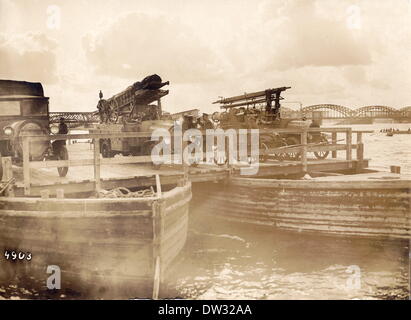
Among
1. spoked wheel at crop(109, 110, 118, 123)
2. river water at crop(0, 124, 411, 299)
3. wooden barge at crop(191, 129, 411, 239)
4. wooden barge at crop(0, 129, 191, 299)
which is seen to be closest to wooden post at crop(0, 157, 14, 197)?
wooden barge at crop(0, 129, 191, 299)

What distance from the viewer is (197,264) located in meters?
9.95

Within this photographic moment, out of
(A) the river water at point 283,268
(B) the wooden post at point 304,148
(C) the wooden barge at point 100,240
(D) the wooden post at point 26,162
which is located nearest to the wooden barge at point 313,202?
(B) the wooden post at point 304,148

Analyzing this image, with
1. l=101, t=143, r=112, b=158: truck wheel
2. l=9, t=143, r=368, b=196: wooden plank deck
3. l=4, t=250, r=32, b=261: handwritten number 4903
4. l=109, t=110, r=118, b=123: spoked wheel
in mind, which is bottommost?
l=4, t=250, r=32, b=261: handwritten number 4903

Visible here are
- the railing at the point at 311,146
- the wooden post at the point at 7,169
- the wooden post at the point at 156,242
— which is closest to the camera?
the wooden post at the point at 156,242

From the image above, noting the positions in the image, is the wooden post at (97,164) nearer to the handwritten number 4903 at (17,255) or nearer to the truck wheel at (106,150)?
the handwritten number 4903 at (17,255)

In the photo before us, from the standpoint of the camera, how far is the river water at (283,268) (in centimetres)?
845

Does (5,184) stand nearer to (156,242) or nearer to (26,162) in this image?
(26,162)

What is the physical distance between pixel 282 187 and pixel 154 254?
4.96m

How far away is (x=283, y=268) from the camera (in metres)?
9.73

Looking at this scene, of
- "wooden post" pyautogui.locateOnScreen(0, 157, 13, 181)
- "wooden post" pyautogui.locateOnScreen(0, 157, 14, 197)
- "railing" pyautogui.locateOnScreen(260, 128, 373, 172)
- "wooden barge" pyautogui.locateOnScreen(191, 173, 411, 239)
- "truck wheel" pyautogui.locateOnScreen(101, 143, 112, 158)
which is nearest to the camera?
"wooden post" pyautogui.locateOnScreen(0, 157, 14, 197)

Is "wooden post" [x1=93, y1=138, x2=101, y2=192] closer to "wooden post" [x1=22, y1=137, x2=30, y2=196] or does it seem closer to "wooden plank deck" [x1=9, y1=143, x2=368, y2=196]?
"wooden plank deck" [x1=9, y1=143, x2=368, y2=196]

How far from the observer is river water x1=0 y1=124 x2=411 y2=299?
8453mm

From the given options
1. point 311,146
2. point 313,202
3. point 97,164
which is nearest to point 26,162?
point 97,164
